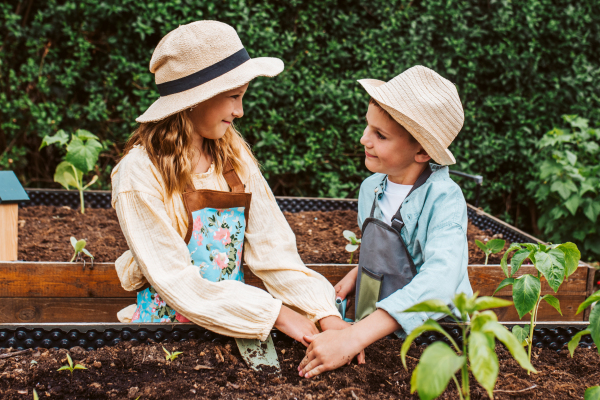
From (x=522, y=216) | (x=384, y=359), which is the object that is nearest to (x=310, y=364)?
(x=384, y=359)

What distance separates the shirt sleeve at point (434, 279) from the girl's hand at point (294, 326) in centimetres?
25

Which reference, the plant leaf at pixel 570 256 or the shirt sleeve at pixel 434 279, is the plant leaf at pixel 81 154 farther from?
the plant leaf at pixel 570 256

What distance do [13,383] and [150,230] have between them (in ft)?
1.87

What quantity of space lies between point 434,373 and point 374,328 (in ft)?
2.16

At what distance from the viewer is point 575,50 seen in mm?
4387

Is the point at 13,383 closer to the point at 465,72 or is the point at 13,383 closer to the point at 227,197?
the point at 227,197

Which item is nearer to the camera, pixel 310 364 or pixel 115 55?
pixel 310 364

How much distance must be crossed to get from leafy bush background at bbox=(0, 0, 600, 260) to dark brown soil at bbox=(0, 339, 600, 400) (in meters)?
2.32

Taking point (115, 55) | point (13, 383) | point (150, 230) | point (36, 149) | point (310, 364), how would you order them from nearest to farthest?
point (13, 383), point (310, 364), point (150, 230), point (115, 55), point (36, 149)

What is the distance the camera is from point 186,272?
62.6 inches

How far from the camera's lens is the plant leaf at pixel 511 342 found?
847 mm

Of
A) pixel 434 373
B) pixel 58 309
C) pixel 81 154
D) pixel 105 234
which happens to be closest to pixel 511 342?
pixel 434 373

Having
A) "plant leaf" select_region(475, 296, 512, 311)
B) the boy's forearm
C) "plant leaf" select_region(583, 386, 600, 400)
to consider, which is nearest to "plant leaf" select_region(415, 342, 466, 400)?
"plant leaf" select_region(475, 296, 512, 311)

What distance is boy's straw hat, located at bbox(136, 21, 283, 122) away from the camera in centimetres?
162
